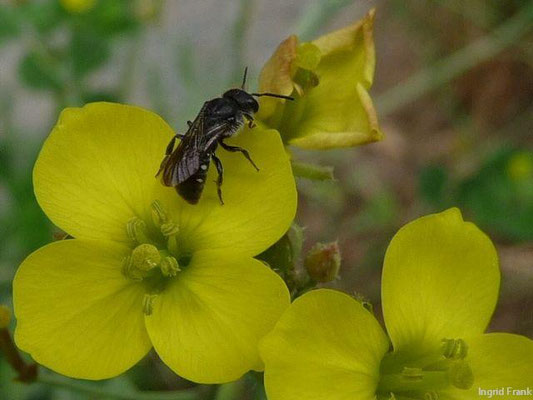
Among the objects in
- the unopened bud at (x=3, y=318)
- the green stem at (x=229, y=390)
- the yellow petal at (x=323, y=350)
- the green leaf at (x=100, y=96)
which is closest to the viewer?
the yellow petal at (x=323, y=350)

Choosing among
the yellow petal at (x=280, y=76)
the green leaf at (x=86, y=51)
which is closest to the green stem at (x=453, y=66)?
the green leaf at (x=86, y=51)

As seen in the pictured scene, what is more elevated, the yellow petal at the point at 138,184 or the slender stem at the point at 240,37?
the yellow petal at the point at 138,184

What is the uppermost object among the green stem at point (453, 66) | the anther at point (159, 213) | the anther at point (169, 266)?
the anther at point (159, 213)

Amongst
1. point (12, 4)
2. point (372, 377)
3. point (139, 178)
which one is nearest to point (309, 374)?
point (372, 377)

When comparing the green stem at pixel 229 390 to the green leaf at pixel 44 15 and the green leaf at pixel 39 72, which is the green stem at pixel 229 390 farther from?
the green leaf at pixel 44 15

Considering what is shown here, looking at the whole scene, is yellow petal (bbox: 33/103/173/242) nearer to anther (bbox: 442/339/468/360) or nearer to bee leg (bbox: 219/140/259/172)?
bee leg (bbox: 219/140/259/172)

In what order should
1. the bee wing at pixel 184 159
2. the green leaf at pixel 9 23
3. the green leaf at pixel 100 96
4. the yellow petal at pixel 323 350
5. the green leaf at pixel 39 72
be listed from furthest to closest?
the green leaf at pixel 100 96 → the green leaf at pixel 39 72 → the green leaf at pixel 9 23 → the bee wing at pixel 184 159 → the yellow petal at pixel 323 350
